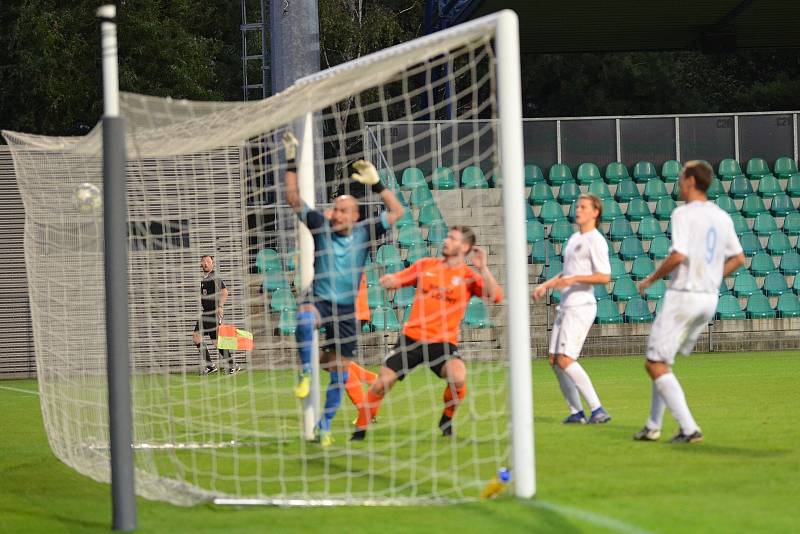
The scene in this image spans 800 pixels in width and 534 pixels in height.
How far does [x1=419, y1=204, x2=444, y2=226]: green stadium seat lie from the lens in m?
20.5

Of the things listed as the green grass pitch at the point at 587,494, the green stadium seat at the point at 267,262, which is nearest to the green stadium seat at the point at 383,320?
the green stadium seat at the point at 267,262

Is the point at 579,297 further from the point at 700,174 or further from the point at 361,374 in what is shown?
the point at 700,174

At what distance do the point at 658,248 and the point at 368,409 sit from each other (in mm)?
13730

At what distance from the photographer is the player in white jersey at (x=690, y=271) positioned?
8.68 meters

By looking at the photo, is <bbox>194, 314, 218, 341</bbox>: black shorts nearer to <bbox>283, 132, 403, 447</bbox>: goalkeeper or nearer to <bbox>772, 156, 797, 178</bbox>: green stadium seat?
<bbox>283, 132, 403, 447</bbox>: goalkeeper

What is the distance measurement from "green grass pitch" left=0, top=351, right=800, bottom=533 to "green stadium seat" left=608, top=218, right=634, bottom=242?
10.7 meters

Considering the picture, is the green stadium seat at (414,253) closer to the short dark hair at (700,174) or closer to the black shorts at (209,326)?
the black shorts at (209,326)

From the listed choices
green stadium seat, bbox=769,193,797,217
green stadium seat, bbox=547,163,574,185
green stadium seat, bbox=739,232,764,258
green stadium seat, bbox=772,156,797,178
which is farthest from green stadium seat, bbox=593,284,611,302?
green stadium seat, bbox=772,156,797,178

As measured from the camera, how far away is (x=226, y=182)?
1786 cm

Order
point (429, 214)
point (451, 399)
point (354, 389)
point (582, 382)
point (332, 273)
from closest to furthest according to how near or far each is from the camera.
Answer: point (332, 273) < point (451, 399) < point (354, 389) < point (582, 382) < point (429, 214)

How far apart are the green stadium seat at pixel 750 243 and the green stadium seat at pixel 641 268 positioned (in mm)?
1887

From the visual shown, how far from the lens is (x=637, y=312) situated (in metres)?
21.7

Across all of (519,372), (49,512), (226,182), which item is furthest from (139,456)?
(226,182)

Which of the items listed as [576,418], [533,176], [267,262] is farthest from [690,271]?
[533,176]
